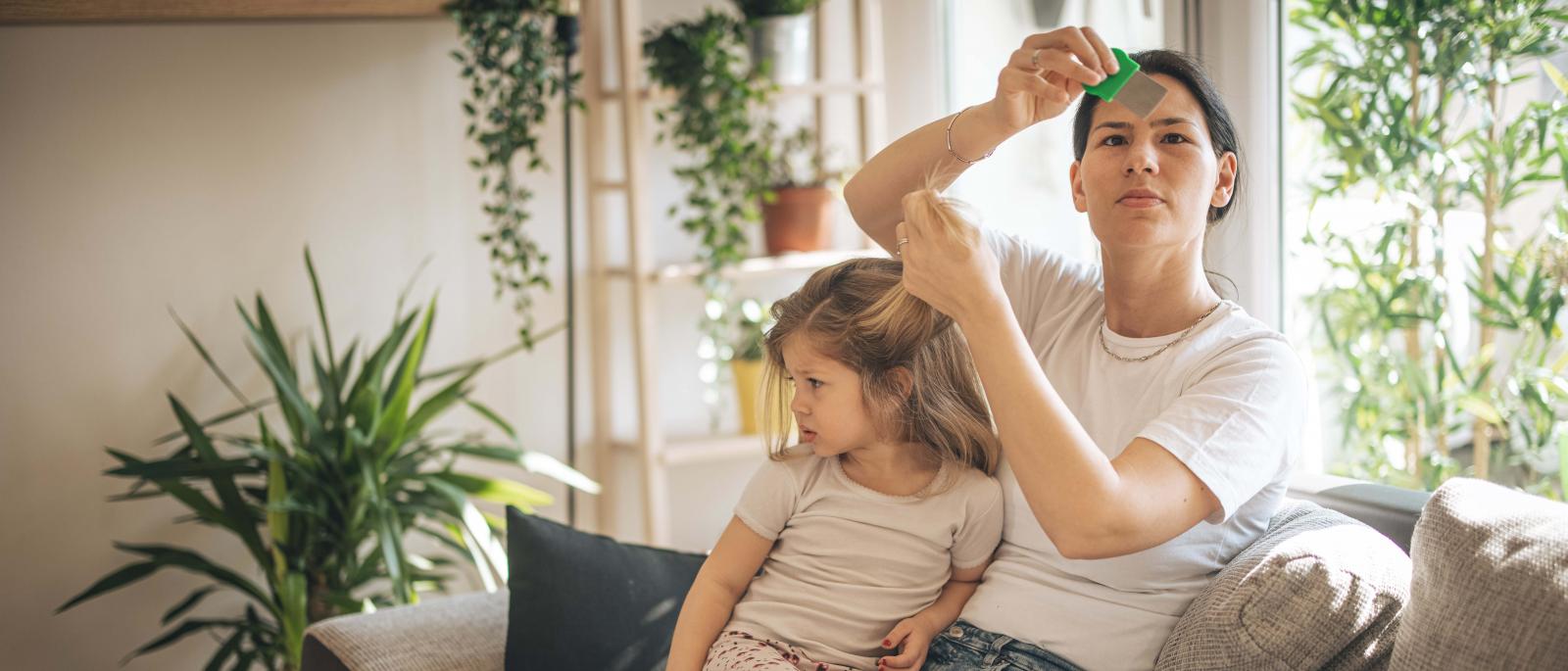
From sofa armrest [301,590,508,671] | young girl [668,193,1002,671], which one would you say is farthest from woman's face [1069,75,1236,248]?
sofa armrest [301,590,508,671]

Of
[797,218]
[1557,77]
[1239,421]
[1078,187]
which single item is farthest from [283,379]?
[1557,77]

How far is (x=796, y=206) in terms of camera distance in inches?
120

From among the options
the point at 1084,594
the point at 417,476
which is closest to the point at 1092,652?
the point at 1084,594

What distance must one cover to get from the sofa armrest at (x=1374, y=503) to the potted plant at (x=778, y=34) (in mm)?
1638

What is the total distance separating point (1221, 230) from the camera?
6.18ft

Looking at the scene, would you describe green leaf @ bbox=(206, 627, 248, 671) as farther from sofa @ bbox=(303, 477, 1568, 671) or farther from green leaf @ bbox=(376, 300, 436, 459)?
sofa @ bbox=(303, 477, 1568, 671)

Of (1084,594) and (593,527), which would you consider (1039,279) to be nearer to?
(1084,594)

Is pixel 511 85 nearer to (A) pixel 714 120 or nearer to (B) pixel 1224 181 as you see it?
(A) pixel 714 120

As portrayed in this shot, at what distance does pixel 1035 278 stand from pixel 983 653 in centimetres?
51

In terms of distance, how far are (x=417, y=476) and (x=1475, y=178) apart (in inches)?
77.2

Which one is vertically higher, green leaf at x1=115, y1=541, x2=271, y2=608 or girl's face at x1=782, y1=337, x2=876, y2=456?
girl's face at x1=782, y1=337, x2=876, y2=456

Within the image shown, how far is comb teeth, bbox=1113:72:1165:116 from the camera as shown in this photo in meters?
1.24

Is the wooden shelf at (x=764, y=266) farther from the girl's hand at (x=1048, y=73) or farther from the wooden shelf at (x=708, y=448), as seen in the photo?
the girl's hand at (x=1048, y=73)

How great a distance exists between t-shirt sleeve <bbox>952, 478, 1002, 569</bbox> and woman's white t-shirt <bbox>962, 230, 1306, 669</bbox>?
0.02 m
